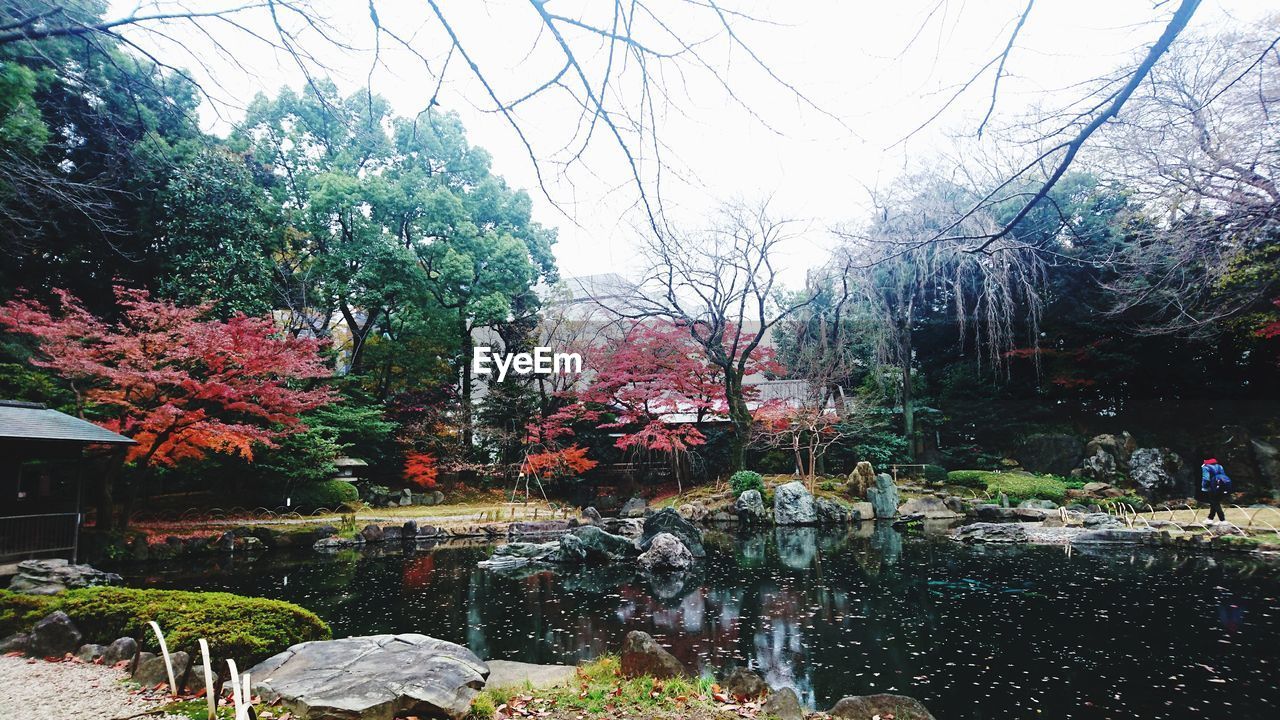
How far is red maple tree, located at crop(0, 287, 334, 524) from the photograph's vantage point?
951 cm

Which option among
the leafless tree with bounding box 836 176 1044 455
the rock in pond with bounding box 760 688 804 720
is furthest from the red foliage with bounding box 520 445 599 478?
the rock in pond with bounding box 760 688 804 720

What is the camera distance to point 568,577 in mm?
8359

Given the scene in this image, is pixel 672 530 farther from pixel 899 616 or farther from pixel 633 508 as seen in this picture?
pixel 633 508

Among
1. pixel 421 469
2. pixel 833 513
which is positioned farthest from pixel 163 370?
pixel 833 513

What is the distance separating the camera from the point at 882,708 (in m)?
3.18

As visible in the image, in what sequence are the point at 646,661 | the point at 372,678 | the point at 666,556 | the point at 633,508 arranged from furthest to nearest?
the point at 633,508 < the point at 666,556 < the point at 646,661 < the point at 372,678

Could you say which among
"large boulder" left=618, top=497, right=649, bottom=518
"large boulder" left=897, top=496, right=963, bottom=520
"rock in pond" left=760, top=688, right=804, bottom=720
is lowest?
"large boulder" left=618, top=497, right=649, bottom=518

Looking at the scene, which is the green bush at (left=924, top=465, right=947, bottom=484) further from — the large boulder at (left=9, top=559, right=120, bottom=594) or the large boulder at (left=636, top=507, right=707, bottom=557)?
the large boulder at (left=9, top=559, right=120, bottom=594)

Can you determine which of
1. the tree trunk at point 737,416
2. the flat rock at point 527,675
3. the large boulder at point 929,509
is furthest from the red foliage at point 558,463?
the flat rock at point 527,675

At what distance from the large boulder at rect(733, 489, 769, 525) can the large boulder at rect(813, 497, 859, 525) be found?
117 cm

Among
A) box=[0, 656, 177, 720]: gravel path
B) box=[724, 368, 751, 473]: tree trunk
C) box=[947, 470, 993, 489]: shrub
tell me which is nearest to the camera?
box=[0, 656, 177, 720]: gravel path

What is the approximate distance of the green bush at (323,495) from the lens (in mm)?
13406

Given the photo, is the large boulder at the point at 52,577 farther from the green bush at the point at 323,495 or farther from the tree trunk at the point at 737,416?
the tree trunk at the point at 737,416

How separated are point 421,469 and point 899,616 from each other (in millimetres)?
13077
